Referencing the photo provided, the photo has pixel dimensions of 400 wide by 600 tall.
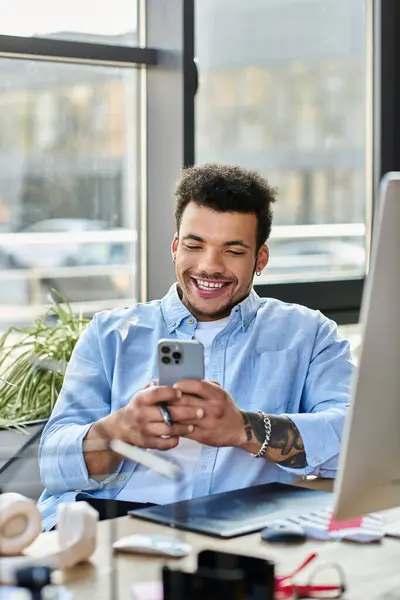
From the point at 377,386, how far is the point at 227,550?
0.40 m

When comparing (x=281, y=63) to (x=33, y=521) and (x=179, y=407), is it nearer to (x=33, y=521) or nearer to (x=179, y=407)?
(x=179, y=407)

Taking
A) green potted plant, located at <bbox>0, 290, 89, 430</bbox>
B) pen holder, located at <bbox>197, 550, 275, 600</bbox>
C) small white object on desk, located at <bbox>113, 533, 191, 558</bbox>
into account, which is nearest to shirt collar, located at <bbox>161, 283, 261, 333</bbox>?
green potted plant, located at <bbox>0, 290, 89, 430</bbox>

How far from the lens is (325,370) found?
2.30 meters

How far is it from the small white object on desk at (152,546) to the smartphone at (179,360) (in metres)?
0.32

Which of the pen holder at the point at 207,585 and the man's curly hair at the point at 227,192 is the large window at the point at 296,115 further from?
the pen holder at the point at 207,585

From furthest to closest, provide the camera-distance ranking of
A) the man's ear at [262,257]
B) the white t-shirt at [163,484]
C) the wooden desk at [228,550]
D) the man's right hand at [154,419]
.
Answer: the man's ear at [262,257] → the white t-shirt at [163,484] → the man's right hand at [154,419] → the wooden desk at [228,550]

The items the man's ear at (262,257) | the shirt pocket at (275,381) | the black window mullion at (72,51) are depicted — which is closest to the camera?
the shirt pocket at (275,381)

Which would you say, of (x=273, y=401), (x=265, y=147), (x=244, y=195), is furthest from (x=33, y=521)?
(x=265, y=147)

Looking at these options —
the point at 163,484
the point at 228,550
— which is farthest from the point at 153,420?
the point at 228,550

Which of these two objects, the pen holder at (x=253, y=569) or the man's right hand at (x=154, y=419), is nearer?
the pen holder at (x=253, y=569)

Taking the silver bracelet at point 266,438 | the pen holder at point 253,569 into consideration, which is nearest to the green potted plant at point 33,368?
the silver bracelet at point 266,438

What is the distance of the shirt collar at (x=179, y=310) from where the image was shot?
232 centimetres

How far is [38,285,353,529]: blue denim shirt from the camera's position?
213 centimetres

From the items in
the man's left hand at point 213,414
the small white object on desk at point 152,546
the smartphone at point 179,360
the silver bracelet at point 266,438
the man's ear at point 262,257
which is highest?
the man's ear at point 262,257
